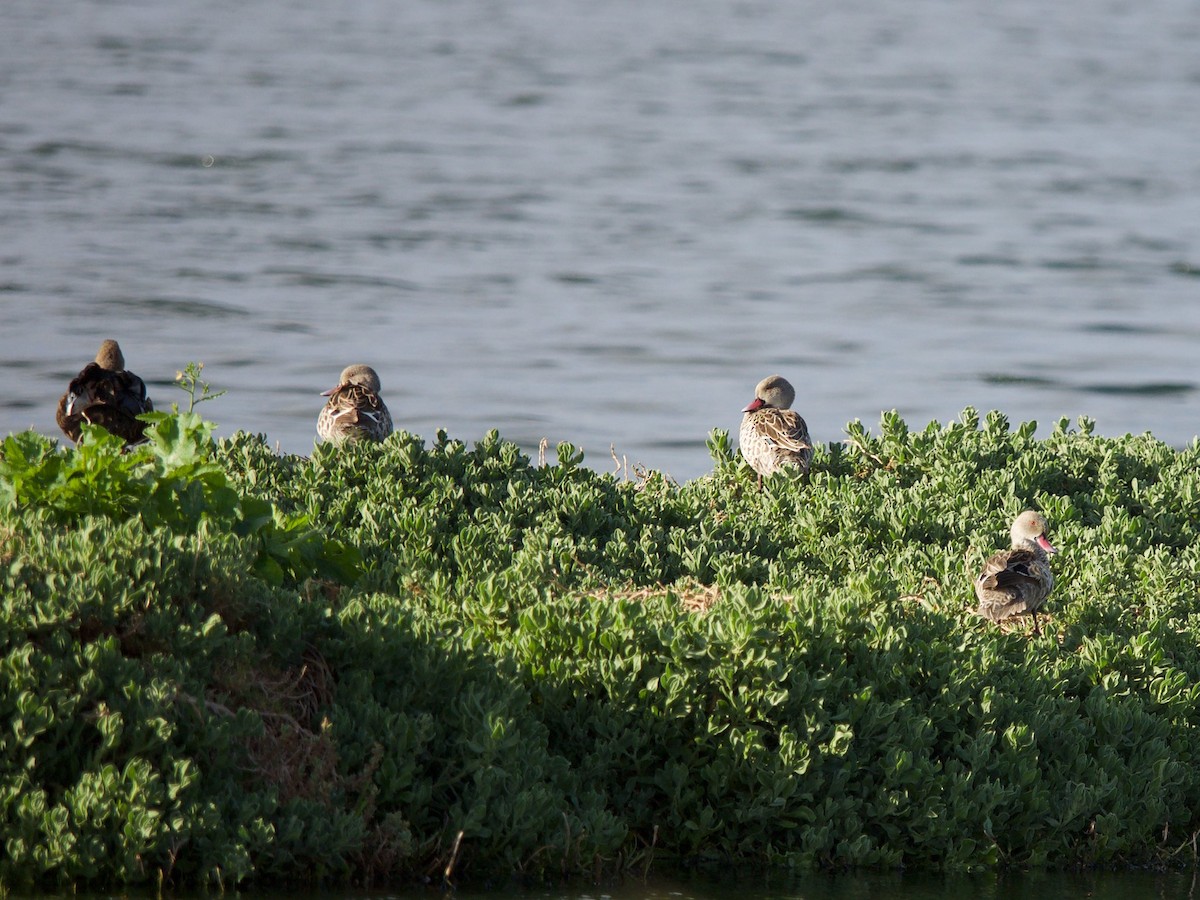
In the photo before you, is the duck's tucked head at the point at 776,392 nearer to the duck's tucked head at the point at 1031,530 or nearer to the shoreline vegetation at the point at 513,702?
the shoreline vegetation at the point at 513,702

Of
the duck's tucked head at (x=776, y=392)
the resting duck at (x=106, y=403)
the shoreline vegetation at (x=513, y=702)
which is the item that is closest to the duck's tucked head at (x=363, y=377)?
the resting duck at (x=106, y=403)

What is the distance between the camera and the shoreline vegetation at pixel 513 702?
23.8 ft

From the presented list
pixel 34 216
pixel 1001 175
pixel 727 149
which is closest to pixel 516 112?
pixel 727 149

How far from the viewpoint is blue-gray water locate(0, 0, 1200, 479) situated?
24.3m

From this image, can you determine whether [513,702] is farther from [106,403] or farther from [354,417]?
[106,403]

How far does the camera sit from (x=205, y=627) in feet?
24.7

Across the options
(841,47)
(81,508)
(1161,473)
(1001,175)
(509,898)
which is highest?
(841,47)

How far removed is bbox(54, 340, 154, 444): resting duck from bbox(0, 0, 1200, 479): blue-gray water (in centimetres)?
735

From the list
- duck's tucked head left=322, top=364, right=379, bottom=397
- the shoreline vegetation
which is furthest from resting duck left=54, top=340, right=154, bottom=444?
duck's tucked head left=322, top=364, right=379, bottom=397

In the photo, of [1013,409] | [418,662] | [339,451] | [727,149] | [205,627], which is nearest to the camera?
[205,627]

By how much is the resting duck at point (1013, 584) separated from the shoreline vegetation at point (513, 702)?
0.44ft

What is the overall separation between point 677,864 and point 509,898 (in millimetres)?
943

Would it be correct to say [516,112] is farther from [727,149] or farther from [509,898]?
[509,898]

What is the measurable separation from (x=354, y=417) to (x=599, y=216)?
26122 millimetres
